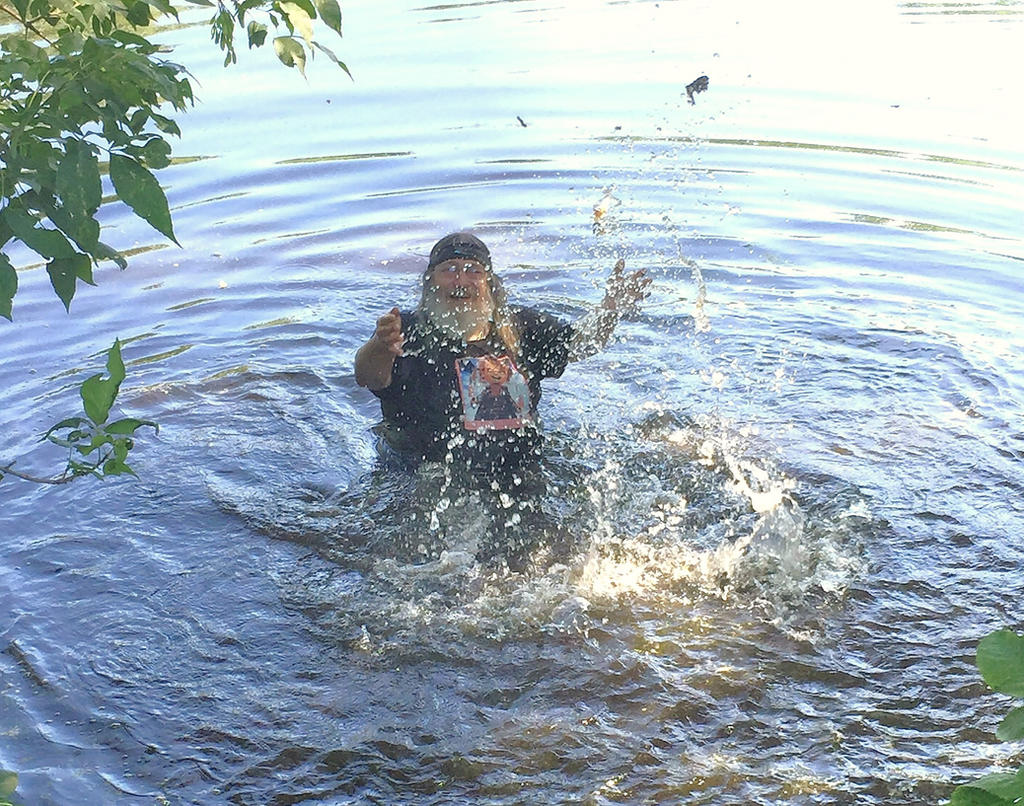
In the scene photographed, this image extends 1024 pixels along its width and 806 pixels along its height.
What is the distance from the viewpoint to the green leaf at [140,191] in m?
2.38

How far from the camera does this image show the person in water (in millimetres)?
5902

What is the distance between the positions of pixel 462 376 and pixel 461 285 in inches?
16.9

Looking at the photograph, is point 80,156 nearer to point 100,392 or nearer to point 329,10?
point 100,392

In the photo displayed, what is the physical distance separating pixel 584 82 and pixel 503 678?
890cm

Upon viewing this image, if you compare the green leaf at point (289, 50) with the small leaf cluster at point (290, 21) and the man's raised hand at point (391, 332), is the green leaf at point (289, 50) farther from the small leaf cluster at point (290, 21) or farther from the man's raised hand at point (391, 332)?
the man's raised hand at point (391, 332)

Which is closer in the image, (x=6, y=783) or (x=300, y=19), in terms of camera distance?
(x=6, y=783)

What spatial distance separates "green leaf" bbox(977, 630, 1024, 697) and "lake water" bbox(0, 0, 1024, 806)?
2.28 meters

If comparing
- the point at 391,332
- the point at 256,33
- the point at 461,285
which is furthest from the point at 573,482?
the point at 256,33

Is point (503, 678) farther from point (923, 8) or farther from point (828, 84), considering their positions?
point (923, 8)

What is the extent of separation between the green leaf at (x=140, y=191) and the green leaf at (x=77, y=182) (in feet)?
0.14

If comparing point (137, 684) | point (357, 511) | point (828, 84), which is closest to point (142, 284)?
point (357, 511)

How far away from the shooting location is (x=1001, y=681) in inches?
70.4

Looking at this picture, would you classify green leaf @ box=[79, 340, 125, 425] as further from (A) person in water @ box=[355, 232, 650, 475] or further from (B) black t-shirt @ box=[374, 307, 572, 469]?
(B) black t-shirt @ box=[374, 307, 572, 469]

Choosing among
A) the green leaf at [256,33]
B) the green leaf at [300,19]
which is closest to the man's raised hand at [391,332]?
the green leaf at [256,33]
